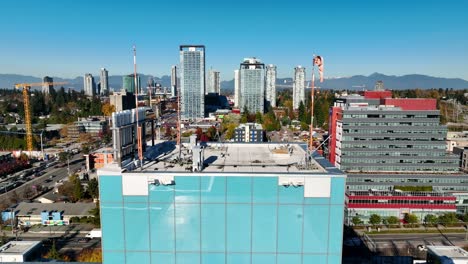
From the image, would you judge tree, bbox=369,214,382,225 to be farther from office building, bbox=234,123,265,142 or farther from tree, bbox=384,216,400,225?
office building, bbox=234,123,265,142

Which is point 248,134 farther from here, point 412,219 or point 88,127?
point 88,127

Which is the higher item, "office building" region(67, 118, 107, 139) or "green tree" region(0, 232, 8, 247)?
"office building" region(67, 118, 107, 139)

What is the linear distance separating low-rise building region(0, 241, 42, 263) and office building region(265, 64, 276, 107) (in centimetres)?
9850

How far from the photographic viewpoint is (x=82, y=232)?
82.3 ft

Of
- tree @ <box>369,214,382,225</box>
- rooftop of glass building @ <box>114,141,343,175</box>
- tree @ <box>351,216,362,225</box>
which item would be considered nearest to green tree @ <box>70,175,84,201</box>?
rooftop of glass building @ <box>114,141,343,175</box>

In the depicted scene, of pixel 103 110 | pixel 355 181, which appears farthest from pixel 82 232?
pixel 103 110

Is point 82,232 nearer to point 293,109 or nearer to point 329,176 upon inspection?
point 329,176

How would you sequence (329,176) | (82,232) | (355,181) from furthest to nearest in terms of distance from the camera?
(355,181) < (82,232) < (329,176)

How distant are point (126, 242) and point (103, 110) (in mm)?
83491

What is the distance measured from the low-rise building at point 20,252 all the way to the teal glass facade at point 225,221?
8736 millimetres

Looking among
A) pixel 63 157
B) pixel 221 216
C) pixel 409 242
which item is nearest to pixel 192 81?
pixel 63 157

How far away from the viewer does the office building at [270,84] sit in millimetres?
107688

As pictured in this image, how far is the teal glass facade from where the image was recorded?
282 inches

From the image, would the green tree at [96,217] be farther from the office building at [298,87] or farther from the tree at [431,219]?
the office building at [298,87]
